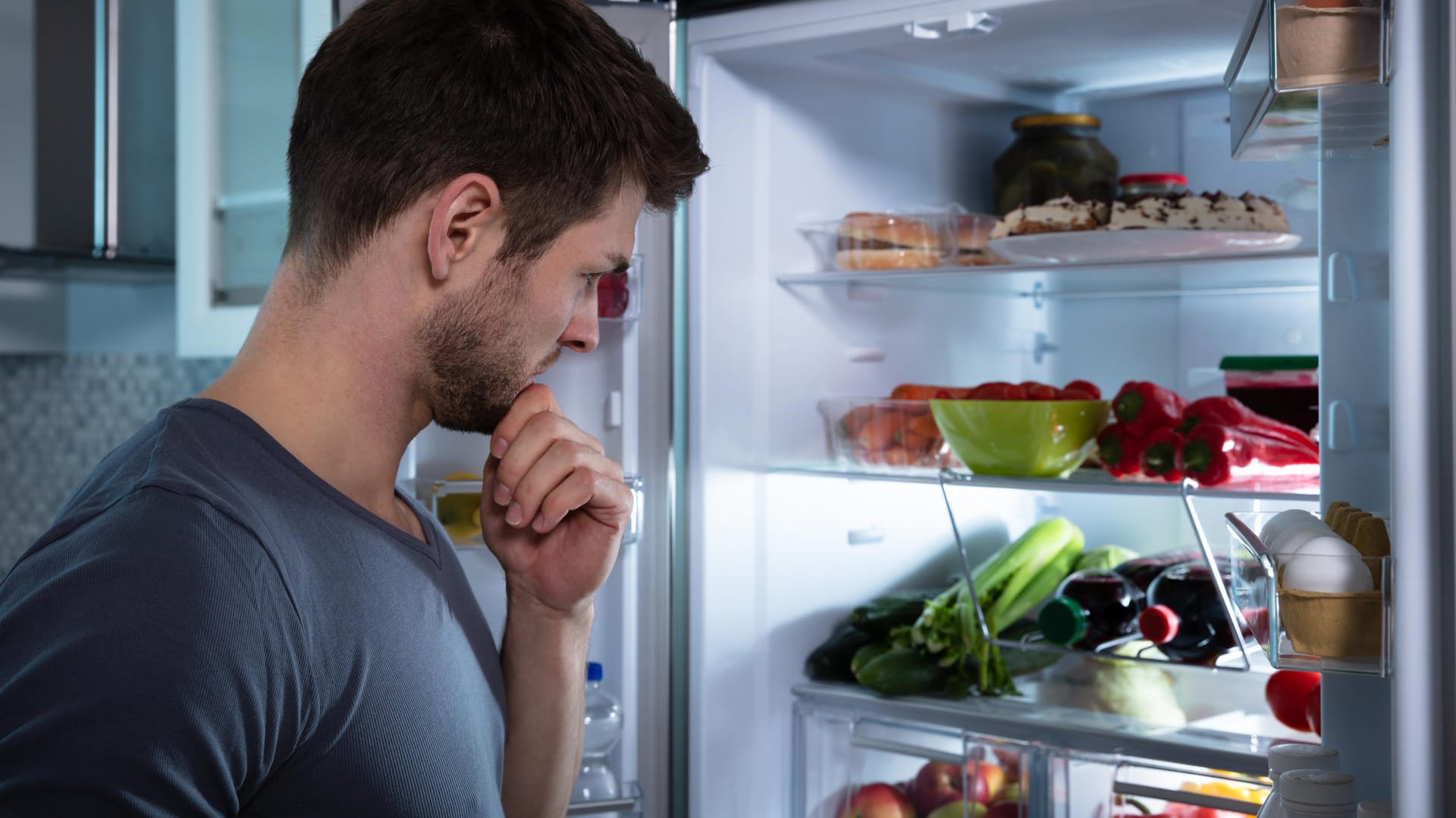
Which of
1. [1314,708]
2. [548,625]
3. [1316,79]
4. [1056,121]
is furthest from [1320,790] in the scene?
[1056,121]

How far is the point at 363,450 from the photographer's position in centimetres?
88

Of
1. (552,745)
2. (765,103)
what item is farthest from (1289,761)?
(765,103)

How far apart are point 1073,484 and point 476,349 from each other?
845 mm

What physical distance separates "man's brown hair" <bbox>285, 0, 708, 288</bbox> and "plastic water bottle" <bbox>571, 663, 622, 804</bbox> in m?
0.79

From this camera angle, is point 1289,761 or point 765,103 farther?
point 765,103

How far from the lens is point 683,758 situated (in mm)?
1604

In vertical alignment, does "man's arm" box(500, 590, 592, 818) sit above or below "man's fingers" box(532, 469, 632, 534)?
below

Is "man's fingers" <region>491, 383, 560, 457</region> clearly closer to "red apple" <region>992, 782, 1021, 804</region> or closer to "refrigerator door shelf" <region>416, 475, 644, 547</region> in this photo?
"refrigerator door shelf" <region>416, 475, 644, 547</region>

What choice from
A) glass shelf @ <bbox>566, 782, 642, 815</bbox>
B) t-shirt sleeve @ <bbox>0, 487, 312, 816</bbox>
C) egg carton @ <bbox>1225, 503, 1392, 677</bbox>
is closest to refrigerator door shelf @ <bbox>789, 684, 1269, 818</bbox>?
glass shelf @ <bbox>566, 782, 642, 815</bbox>

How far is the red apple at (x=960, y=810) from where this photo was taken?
1.60 m

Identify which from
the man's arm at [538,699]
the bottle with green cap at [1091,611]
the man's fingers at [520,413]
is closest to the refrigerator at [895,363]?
the bottle with green cap at [1091,611]

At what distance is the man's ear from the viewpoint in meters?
0.84

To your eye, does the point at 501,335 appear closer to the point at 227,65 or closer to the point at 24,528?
the point at 227,65

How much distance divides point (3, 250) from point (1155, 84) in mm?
1718
